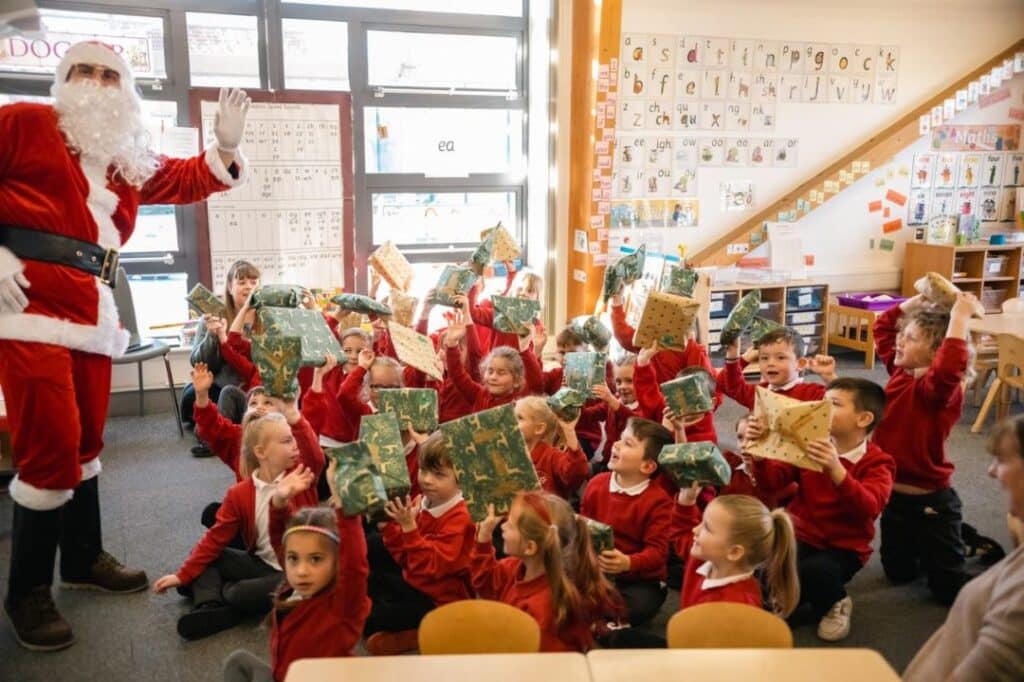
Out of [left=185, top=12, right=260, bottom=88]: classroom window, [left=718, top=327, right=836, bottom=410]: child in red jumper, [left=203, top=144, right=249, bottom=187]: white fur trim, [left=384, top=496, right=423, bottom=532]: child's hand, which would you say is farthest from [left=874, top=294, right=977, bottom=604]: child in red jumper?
[left=185, top=12, right=260, bottom=88]: classroom window

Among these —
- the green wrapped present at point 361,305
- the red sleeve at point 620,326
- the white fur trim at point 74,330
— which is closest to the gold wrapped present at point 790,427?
A: the red sleeve at point 620,326

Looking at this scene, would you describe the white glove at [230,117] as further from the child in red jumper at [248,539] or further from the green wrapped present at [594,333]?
the green wrapped present at [594,333]

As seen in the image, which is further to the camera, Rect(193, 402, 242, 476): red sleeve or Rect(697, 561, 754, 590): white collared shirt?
Rect(193, 402, 242, 476): red sleeve

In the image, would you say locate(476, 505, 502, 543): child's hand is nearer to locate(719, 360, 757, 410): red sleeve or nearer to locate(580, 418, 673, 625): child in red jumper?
locate(580, 418, 673, 625): child in red jumper

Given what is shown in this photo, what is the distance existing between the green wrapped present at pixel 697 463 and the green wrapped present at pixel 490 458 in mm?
417

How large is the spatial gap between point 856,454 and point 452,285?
1.70 meters

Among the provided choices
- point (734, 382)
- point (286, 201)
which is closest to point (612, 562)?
point (734, 382)

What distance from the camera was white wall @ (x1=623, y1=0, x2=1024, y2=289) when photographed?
5.91 metres

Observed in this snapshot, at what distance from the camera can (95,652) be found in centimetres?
249

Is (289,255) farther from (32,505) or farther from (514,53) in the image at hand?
(32,505)

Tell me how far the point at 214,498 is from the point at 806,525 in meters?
2.52

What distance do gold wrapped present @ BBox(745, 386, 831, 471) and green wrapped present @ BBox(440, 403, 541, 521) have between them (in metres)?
0.77

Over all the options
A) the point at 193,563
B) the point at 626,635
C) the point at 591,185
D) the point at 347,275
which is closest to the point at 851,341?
the point at 591,185

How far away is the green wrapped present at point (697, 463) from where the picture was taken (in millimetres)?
2160
